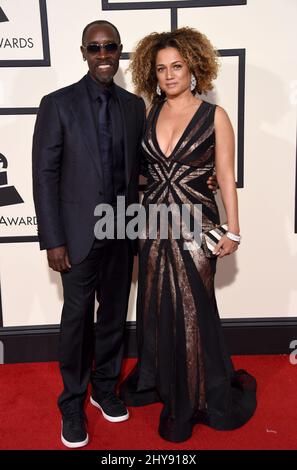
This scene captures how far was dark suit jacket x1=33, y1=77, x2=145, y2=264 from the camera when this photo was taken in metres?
2.19

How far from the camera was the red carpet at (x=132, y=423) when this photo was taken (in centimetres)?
236

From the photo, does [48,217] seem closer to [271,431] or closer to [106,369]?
[106,369]

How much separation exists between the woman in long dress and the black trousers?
0.11m

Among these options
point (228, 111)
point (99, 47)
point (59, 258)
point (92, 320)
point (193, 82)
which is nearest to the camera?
point (99, 47)

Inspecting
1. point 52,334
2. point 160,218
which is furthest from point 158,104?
point 52,334

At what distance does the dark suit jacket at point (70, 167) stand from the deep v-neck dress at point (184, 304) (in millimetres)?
214

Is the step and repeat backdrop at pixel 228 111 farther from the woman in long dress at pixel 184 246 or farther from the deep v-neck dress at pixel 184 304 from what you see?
the deep v-neck dress at pixel 184 304

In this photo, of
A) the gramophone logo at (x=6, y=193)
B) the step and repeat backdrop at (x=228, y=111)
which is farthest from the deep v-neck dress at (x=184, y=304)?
the gramophone logo at (x=6, y=193)

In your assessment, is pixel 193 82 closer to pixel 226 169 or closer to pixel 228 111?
pixel 226 169

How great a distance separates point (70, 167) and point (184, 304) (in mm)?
830

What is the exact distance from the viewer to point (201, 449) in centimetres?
232

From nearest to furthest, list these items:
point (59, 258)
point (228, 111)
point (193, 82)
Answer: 1. point (59, 258)
2. point (193, 82)
3. point (228, 111)

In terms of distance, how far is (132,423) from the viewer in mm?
2545

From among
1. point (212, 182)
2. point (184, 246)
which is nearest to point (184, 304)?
point (184, 246)
